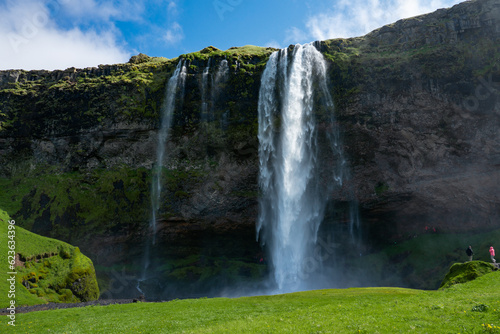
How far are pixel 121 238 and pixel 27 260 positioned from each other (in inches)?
720

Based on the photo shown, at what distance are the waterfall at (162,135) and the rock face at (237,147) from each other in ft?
3.35

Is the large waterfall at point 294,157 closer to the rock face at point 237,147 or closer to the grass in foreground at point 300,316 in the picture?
the rock face at point 237,147

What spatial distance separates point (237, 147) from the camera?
5031cm

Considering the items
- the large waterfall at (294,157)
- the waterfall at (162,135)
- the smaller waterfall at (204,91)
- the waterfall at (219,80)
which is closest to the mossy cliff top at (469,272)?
the large waterfall at (294,157)

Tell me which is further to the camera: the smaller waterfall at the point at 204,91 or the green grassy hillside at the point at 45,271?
the smaller waterfall at the point at 204,91

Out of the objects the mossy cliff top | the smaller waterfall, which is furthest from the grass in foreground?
the smaller waterfall

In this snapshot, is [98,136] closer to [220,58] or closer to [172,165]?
[172,165]

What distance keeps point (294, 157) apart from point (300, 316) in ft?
112

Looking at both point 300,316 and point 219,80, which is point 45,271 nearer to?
point 300,316

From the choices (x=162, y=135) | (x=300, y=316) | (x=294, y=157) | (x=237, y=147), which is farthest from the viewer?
(x=162, y=135)

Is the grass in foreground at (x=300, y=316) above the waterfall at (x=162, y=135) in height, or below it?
below

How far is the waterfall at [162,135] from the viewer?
2003 inches

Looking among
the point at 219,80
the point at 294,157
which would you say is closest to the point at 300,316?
the point at 294,157

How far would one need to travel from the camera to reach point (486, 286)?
60.1ft
